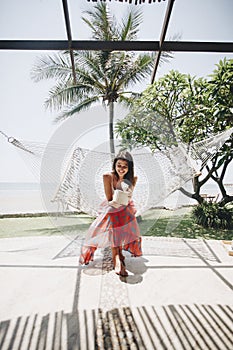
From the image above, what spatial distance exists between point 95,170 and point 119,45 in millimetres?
1604

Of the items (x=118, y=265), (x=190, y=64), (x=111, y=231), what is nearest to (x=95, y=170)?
(x=111, y=231)

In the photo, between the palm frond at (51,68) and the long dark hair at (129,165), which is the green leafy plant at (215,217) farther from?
the palm frond at (51,68)

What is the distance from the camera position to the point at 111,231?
6.47 feet

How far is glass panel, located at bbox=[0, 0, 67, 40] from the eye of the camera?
2.36m

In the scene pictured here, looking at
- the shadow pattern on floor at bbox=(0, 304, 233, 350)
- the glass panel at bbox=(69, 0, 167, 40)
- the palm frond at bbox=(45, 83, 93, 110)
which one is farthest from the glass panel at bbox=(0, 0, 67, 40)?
the shadow pattern on floor at bbox=(0, 304, 233, 350)

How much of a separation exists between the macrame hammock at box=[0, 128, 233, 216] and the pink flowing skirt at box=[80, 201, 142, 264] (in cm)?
32

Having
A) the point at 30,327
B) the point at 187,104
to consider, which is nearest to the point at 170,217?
the point at 187,104

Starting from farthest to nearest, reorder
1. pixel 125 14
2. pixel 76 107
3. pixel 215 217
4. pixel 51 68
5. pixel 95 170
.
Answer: pixel 76 107 < pixel 51 68 < pixel 125 14 < pixel 215 217 < pixel 95 170

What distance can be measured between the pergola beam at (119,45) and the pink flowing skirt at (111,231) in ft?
4.33

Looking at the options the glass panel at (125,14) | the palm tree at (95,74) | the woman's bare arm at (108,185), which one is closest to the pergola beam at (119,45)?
the glass panel at (125,14)

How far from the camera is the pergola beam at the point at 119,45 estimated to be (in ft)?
6.14

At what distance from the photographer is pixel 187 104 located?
3477 millimetres

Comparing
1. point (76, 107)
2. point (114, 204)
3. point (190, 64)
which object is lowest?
point (114, 204)

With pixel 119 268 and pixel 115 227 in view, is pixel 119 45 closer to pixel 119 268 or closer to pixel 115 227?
pixel 115 227
